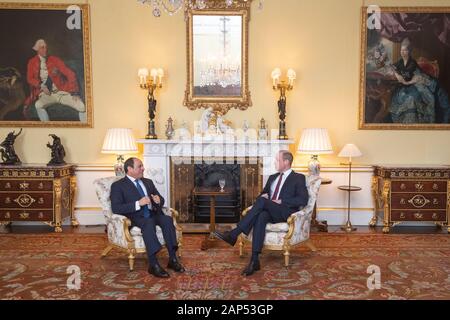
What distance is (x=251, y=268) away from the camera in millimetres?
4637

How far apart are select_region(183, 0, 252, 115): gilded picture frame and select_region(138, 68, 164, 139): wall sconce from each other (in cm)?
54

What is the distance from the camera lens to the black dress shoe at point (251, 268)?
4.60m

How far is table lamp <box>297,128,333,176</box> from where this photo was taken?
6625mm

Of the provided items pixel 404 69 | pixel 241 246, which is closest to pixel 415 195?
pixel 404 69

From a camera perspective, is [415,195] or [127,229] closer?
[127,229]

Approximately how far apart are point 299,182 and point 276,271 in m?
1.17

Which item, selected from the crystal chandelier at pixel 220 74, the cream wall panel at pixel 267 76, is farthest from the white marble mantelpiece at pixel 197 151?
the crystal chandelier at pixel 220 74

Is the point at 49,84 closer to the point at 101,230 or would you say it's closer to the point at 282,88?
the point at 101,230

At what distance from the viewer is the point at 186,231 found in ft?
21.7

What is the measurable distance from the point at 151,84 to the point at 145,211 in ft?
9.02

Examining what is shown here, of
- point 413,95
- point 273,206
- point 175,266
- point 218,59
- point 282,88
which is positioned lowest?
point 175,266

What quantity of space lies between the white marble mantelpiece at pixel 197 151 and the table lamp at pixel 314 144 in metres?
0.29

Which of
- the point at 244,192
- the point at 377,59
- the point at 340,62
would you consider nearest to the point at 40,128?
the point at 244,192

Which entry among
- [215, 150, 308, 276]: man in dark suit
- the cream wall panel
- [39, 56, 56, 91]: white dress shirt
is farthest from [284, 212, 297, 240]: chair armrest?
[39, 56, 56, 91]: white dress shirt
